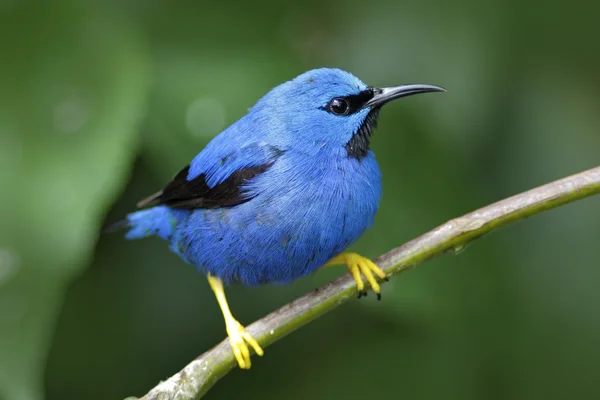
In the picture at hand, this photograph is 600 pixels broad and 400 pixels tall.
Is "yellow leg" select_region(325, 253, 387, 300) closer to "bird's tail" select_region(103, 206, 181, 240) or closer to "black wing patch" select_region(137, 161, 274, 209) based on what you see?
"black wing patch" select_region(137, 161, 274, 209)

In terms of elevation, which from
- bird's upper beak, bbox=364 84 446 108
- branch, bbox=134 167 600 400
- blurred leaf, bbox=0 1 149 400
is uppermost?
blurred leaf, bbox=0 1 149 400

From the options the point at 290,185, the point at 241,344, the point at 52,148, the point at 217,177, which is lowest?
the point at 241,344

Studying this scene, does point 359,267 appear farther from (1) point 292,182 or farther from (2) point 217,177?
(2) point 217,177

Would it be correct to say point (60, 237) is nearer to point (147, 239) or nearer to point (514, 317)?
point (147, 239)

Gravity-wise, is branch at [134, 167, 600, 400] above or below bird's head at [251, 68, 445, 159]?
below

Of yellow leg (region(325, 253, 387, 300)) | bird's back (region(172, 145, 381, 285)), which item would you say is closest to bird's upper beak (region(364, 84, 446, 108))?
bird's back (region(172, 145, 381, 285))

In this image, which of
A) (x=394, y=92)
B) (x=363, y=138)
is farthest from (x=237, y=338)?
(x=394, y=92)

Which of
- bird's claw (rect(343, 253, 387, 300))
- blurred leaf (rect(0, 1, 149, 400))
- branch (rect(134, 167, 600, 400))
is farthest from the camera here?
bird's claw (rect(343, 253, 387, 300))

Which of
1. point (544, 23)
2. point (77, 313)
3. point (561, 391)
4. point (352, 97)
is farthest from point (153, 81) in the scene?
point (561, 391)
